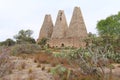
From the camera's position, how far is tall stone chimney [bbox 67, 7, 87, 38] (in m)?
40.8

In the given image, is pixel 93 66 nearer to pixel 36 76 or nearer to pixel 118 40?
pixel 36 76

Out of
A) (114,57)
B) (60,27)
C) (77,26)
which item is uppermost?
(60,27)

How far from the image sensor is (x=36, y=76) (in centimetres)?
1175

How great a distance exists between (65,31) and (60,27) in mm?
1085

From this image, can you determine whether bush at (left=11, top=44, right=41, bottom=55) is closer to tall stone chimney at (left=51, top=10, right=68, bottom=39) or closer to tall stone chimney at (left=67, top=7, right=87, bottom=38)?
tall stone chimney at (left=67, top=7, right=87, bottom=38)

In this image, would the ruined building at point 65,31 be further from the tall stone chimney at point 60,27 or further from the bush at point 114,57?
the bush at point 114,57

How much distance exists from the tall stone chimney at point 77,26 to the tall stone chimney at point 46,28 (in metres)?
4.62

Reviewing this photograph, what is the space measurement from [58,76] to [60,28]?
3158 cm

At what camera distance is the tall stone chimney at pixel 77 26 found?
4084cm

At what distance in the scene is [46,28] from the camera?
45219mm

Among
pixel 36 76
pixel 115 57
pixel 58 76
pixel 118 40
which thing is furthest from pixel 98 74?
pixel 115 57

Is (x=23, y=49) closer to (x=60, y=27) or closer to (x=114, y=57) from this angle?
(x=114, y=57)

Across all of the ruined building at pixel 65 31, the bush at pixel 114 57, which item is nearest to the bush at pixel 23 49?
the bush at pixel 114 57

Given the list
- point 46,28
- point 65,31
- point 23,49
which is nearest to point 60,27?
point 65,31
